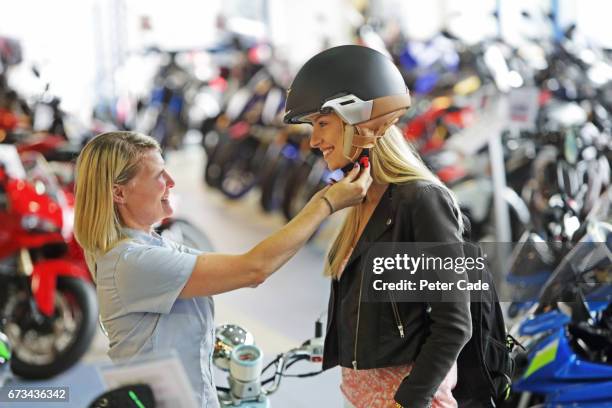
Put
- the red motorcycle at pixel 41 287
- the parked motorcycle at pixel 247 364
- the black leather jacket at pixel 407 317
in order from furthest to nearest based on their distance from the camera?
1. the red motorcycle at pixel 41 287
2. the parked motorcycle at pixel 247 364
3. the black leather jacket at pixel 407 317

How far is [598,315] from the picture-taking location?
2562 millimetres

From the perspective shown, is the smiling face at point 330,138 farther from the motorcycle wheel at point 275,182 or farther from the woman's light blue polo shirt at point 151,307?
the motorcycle wheel at point 275,182

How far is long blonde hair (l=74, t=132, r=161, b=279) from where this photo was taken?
1.59 meters

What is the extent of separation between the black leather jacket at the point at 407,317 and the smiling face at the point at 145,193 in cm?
39

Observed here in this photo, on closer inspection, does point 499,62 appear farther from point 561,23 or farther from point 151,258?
point 151,258

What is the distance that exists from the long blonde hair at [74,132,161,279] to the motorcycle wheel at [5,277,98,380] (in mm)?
2065

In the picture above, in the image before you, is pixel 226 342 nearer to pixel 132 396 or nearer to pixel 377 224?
pixel 132 396

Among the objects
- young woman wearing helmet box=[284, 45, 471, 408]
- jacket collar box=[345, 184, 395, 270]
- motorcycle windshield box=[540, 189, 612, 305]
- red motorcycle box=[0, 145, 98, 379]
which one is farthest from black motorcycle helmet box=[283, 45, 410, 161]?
red motorcycle box=[0, 145, 98, 379]

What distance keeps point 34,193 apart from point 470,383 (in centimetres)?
266

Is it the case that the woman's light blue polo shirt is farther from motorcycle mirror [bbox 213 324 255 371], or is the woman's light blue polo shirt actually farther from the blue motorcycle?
the blue motorcycle

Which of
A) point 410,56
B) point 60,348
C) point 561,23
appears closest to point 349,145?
point 60,348

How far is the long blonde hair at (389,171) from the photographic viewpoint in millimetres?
1575

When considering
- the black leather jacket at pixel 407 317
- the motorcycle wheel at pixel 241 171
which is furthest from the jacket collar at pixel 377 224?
the motorcycle wheel at pixel 241 171

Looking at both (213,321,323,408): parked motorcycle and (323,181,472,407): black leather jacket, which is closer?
(323,181,472,407): black leather jacket
